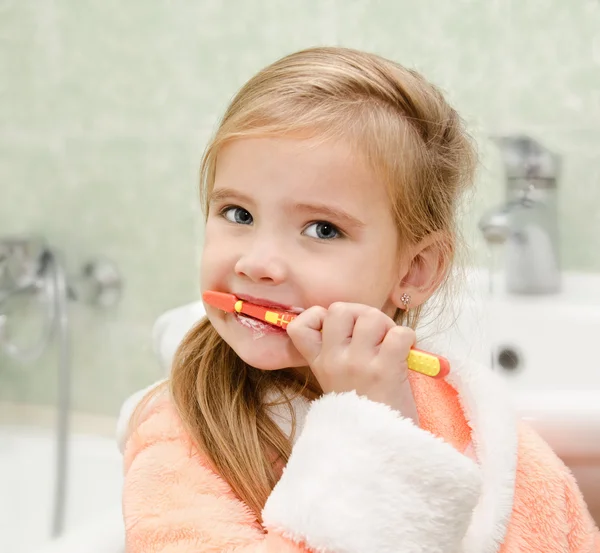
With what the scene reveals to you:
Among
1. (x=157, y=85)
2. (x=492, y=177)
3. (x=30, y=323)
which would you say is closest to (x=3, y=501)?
(x=30, y=323)

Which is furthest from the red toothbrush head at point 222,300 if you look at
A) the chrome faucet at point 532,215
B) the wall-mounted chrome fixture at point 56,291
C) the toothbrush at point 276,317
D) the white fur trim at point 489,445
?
the wall-mounted chrome fixture at point 56,291

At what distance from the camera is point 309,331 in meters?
0.53

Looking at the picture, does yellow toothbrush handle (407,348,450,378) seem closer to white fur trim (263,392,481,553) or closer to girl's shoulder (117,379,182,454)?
white fur trim (263,392,481,553)

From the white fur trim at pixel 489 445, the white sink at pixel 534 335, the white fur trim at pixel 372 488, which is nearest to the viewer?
the white fur trim at pixel 372 488

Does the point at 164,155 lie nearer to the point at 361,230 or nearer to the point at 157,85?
the point at 157,85

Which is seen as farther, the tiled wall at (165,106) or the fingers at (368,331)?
the tiled wall at (165,106)

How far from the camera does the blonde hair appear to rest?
566mm

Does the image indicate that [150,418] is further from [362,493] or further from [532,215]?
[532,215]

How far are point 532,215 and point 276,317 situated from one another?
59 cm

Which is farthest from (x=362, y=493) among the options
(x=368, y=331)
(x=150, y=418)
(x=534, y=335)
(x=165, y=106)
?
(x=165, y=106)

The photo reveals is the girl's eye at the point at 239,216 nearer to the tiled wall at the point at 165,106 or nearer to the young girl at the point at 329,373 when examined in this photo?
the young girl at the point at 329,373

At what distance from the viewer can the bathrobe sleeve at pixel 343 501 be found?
19.3 inches

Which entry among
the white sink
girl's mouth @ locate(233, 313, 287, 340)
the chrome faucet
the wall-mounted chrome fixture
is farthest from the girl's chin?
the wall-mounted chrome fixture

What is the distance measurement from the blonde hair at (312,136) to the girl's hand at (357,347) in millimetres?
105
